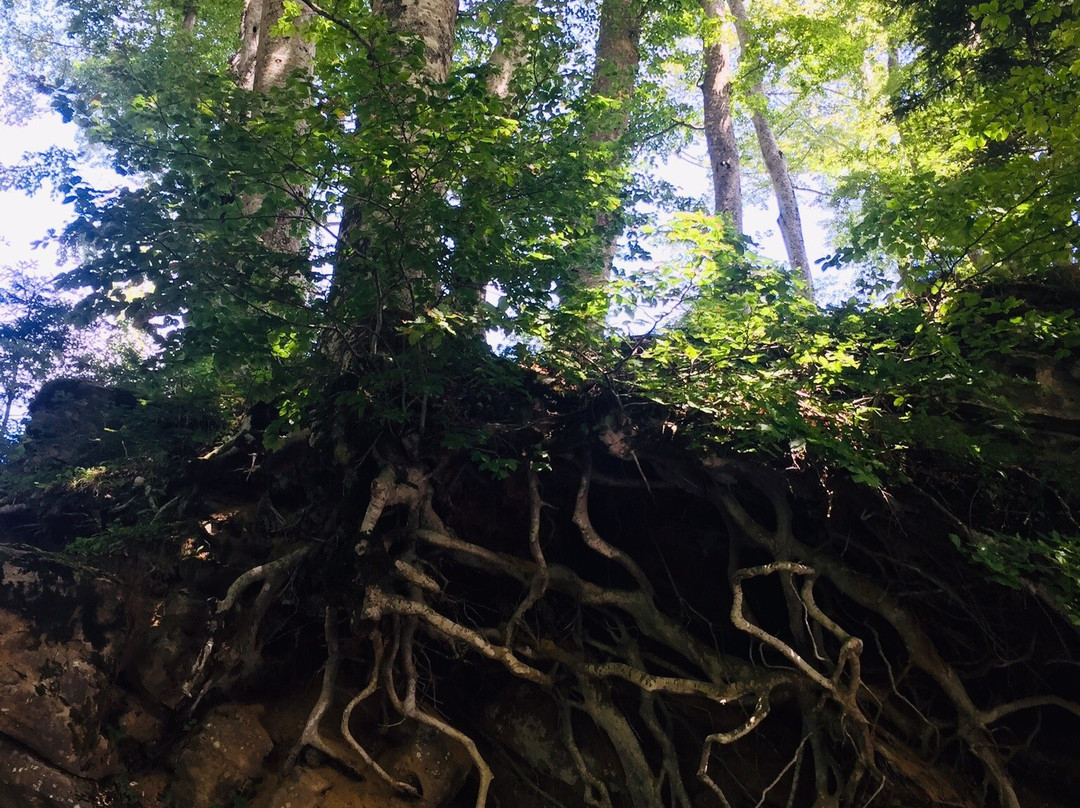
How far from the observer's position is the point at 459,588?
549 centimetres

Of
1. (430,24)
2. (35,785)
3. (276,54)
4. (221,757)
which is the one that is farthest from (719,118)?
(35,785)

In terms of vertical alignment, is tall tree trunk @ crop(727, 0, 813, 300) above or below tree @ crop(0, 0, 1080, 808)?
above

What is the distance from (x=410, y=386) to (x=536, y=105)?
2.69 meters

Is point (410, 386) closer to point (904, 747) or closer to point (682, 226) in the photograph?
point (682, 226)

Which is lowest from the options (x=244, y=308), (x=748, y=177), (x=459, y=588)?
(x=459, y=588)

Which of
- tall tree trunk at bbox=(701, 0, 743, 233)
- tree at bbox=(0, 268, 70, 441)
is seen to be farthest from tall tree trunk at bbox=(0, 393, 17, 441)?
A: tall tree trunk at bbox=(701, 0, 743, 233)

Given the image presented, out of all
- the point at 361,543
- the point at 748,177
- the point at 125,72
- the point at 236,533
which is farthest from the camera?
the point at 748,177

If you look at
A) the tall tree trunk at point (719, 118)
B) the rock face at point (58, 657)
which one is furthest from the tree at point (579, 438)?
the tall tree trunk at point (719, 118)

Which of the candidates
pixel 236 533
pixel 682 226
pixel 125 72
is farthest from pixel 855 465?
pixel 125 72

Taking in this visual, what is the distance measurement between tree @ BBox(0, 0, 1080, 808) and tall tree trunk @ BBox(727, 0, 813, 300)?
4.67m

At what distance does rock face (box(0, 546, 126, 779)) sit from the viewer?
422cm

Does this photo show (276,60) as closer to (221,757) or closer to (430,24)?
(430,24)

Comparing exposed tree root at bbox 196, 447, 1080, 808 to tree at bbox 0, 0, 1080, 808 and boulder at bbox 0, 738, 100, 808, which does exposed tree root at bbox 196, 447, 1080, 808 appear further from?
boulder at bbox 0, 738, 100, 808

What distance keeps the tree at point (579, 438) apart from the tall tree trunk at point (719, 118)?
11.2ft
